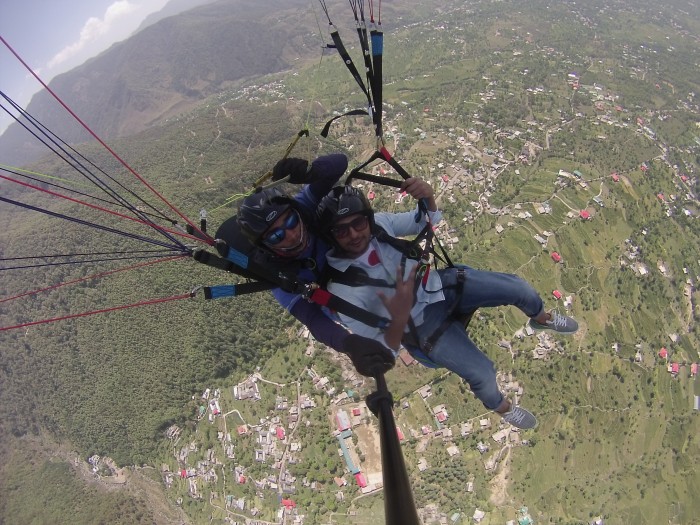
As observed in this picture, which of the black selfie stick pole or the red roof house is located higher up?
the black selfie stick pole

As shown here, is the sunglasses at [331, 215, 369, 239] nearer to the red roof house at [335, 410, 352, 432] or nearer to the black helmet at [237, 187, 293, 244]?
the black helmet at [237, 187, 293, 244]

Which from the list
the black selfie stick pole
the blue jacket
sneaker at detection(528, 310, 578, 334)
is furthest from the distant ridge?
the black selfie stick pole

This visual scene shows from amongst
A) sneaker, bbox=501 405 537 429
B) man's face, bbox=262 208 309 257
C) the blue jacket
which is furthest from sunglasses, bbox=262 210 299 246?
sneaker, bbox=501 405 537 429

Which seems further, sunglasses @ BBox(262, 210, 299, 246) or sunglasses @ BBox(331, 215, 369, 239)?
sunglasses @ BBox(331, 215, 369, 239)

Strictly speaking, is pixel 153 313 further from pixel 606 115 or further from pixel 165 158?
pixel 606 115

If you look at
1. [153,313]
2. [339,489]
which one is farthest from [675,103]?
[153,313]

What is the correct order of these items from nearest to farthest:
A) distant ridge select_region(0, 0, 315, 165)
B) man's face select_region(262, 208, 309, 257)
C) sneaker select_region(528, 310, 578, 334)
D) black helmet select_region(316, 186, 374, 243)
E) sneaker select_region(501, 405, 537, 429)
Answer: man's face select_region(262, 208, 309, 257), black helmet select_region(316, 186, 374, 243), sneaker select_region(528, 310, 578, 334), sneaker select_region(501, 405, 537, 429), distant ridge select_region(0, 0, 315, 165)

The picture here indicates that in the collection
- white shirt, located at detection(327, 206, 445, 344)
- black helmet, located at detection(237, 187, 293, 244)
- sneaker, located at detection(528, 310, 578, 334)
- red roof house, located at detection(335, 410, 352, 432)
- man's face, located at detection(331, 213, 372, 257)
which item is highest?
black helmet, located at detection(237, 187, 293, 244)

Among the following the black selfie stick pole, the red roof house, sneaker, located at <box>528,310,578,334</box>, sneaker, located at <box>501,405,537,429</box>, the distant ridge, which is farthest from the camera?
the distant ridge

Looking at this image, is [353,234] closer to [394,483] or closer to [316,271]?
[316,271]

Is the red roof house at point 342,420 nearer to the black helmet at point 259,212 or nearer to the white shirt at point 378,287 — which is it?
the white shirt at point 378,287
